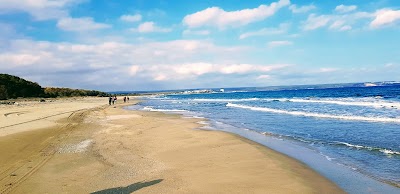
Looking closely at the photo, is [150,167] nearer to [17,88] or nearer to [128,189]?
[128,189]

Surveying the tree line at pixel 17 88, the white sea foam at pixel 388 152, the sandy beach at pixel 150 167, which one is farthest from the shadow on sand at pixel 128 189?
the tree line at pixel 17 88

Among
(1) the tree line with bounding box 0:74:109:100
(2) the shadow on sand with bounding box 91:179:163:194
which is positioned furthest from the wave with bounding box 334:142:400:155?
(1) the tree line with bounding box 0:74:109:100

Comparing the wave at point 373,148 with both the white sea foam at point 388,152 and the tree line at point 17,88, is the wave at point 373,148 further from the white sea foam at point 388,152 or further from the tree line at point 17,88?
the tree line at point 17,88

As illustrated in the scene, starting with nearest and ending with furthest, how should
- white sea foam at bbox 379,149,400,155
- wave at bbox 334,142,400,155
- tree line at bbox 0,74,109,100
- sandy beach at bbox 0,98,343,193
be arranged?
1. sandy beach at bbox 0,98,343,193
2. white sea foam at bbox 379,149,400,155
3. wave at bbox 334,142,400,155
4. tree line at bbox 0,74,109,100

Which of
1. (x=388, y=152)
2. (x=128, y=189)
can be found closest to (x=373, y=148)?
(x=388, y=152)

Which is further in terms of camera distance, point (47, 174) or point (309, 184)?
point (47, 174)

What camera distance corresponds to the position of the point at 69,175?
966cm

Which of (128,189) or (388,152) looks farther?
(388,152)

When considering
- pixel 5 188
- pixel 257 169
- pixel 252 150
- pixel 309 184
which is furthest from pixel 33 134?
pixel 309 184

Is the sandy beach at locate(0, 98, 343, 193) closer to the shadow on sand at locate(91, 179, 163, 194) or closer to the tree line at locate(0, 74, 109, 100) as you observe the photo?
the shadow on sand at locate(91, 179, 163, 194)

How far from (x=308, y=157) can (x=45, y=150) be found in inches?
428

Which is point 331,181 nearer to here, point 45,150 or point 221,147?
point 221,147

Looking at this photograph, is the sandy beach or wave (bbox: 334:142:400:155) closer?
the sandy beach

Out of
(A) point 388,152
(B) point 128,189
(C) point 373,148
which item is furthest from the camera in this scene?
(C) point 373,148
